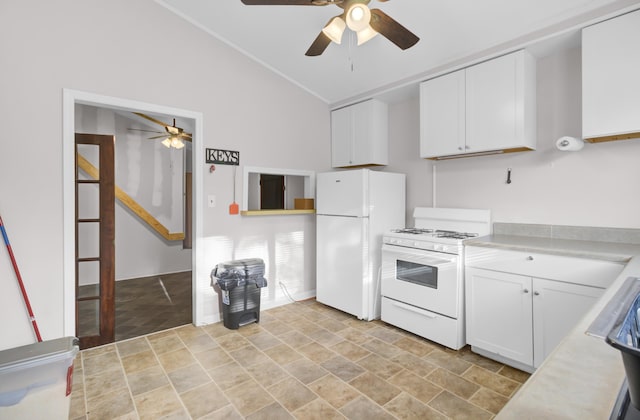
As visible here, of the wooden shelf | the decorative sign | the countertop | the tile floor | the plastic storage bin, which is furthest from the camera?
the wooden shelf

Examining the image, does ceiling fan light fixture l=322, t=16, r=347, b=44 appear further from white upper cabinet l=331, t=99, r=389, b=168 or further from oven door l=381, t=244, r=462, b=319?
Result: oven door l=381, t=244, r=462, b=319

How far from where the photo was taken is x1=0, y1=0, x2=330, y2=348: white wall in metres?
2.38

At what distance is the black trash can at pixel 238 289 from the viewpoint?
10.3 feet

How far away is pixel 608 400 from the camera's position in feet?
1.73

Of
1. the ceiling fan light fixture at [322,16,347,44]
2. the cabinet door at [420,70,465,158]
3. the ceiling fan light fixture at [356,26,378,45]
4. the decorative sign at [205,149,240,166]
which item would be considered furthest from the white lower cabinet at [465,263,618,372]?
the decorative sign at [205,149,240,166]

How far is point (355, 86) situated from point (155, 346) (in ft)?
11.0

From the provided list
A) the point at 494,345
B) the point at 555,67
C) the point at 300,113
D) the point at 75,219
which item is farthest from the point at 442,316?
the point at 75,219

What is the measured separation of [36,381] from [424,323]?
8.66 ft

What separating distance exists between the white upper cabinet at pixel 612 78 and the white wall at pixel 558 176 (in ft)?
0.87

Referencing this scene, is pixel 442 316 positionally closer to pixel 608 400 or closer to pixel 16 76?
pixel 608 400

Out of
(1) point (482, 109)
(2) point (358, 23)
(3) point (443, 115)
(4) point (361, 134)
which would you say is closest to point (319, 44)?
(2) point (358, 23)

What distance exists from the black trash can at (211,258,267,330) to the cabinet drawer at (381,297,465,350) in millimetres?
1290

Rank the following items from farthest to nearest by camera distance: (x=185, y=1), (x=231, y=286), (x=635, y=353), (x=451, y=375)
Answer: (x=231, y=286) < (x=185, y=1) < (x=451, y=375) < (x=635, y=353)

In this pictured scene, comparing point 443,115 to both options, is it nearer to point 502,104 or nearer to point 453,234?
point 502,104
